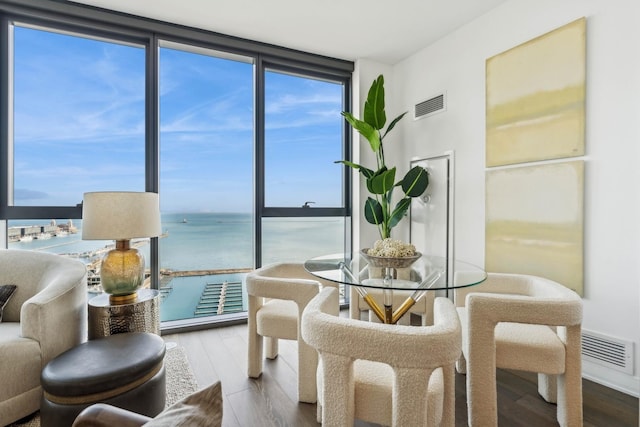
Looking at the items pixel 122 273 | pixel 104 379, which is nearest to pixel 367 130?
pixel 122 273

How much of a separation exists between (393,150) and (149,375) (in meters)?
3.13

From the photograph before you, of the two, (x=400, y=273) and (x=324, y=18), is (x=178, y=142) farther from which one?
(x=400, y=273)

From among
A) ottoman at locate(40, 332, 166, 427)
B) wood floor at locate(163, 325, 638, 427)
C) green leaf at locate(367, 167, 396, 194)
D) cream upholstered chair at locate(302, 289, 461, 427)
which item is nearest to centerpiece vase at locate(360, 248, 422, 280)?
cream upholstered chair at locate(302, 289, 461, 427)

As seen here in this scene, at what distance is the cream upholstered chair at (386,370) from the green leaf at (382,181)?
1.71 m

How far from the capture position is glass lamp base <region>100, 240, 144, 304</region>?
2.10 metres

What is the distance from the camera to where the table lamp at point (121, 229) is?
2.03 m

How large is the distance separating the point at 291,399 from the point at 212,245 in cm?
185

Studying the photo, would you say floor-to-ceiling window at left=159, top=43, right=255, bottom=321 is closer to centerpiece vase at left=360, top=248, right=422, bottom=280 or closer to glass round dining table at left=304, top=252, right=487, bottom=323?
glass round dining table at left=304, top=252, right=487, bottom=323

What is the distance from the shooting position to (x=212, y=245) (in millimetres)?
3244

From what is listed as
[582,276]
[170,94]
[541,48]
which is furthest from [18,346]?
[541,48]

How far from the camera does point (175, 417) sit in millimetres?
565

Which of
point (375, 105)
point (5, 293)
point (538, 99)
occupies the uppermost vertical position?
point (375, 105)

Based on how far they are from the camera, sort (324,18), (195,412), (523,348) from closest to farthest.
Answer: (195,412)
(523,348)
(324,18)

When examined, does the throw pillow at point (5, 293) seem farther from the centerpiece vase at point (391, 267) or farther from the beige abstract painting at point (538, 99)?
the beige abstract painting at point (538, 99)
